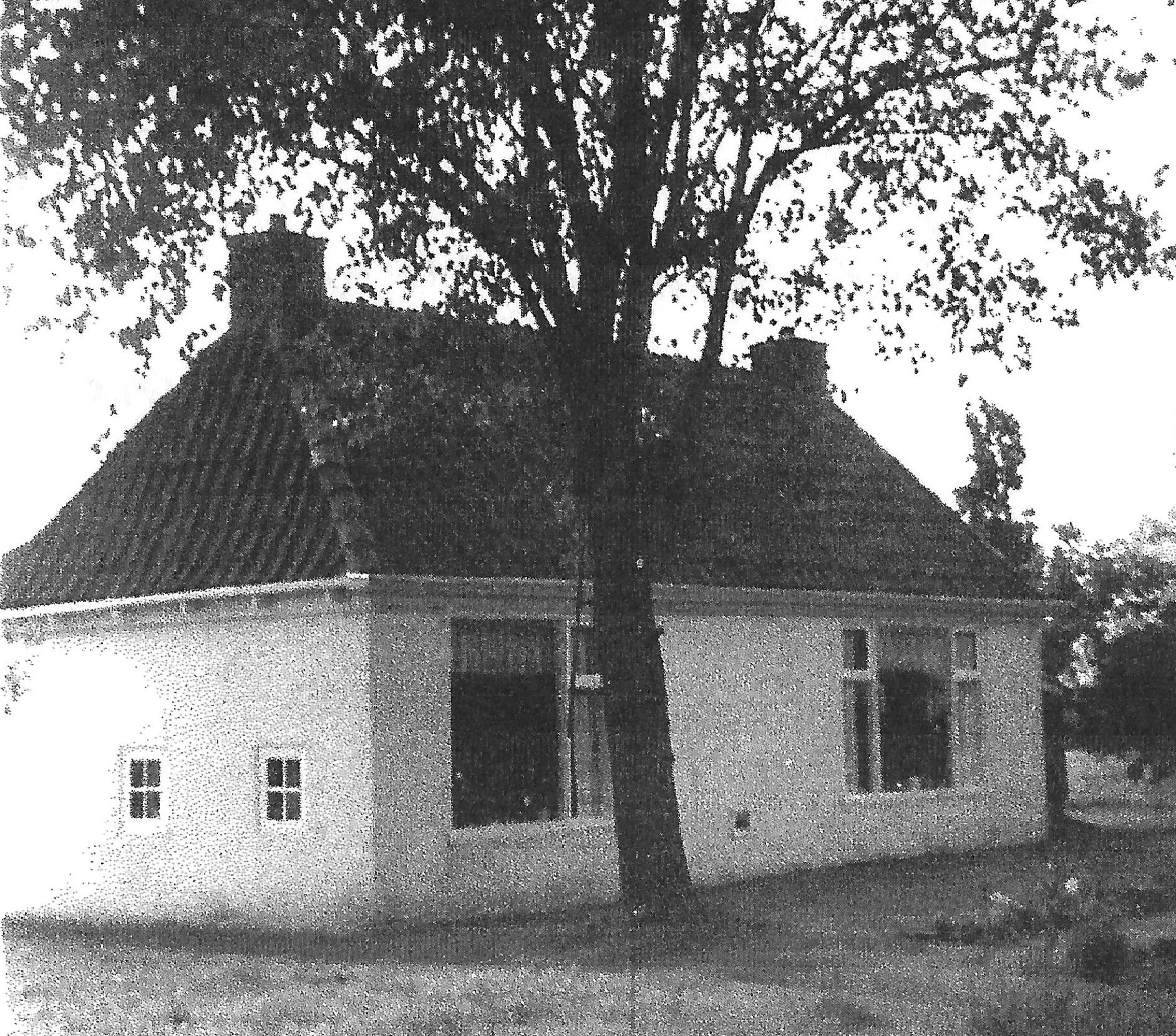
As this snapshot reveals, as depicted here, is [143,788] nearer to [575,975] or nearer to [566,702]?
[566,702]

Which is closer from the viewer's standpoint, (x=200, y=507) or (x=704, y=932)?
(x=704, y=932)

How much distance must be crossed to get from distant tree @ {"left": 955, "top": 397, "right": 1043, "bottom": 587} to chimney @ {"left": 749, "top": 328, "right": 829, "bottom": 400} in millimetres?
4316

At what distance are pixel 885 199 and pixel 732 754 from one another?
21.3 feet

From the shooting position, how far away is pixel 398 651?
15.2 m

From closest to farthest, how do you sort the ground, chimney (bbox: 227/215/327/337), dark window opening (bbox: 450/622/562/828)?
the ground, dark window opening (bbox: 450/622/562/828), chimney (bbox: 227/215/327/337)

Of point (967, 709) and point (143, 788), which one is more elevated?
point (967, 709)

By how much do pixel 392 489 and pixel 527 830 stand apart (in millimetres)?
3581

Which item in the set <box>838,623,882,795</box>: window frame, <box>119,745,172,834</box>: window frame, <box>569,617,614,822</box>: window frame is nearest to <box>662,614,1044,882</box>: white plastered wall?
<box>838,623,882,795</box>: window frame

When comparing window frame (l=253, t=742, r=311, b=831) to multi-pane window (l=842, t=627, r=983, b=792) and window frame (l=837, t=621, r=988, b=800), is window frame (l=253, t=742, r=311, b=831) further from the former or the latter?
multi-pane window (l=842, t=627, r=983, b=792)

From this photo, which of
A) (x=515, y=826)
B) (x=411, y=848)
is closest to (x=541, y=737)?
(x=515, y=826)

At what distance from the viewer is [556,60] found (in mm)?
13750

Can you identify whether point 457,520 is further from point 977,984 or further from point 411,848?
point 977,984

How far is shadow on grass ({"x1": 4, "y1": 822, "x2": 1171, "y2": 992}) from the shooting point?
12336mm

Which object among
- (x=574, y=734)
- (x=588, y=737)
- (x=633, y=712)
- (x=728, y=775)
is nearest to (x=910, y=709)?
(x=728, y=775)
